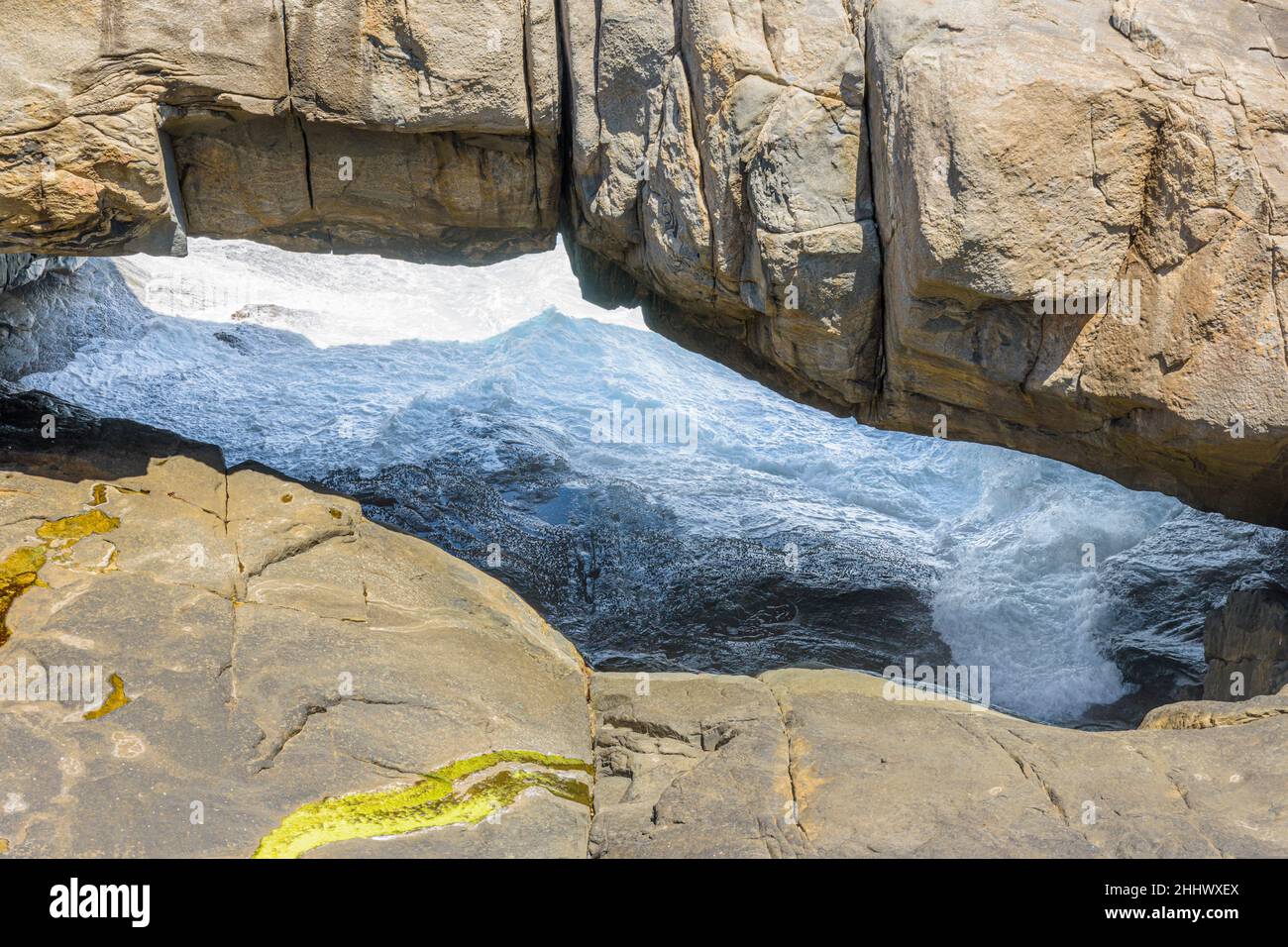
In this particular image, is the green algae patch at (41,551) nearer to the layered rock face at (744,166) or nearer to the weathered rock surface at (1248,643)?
the layered rock face at (744,166)

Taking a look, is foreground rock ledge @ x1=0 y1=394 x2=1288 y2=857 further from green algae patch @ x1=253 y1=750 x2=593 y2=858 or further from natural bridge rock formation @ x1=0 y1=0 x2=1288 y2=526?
natural bridge rock formation @ x1=0 y1=0 x2=1288 y2=526

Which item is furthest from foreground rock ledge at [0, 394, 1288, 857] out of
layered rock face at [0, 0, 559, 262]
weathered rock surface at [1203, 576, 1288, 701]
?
layered rock face at [0, 0, 559, 262]

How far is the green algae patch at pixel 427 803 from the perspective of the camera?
14.9 feet

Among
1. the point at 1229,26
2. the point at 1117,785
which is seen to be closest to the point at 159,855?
the point at 1117,785

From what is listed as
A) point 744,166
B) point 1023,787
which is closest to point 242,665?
point 1023,787

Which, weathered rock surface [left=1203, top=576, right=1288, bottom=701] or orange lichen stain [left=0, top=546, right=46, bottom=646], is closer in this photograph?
orange lichen stain [left=0, top=546, right=46, bottom=646]

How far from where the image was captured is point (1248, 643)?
288 inches

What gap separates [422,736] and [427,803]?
46cm

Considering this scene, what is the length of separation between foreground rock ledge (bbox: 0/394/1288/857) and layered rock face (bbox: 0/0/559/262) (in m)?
1.72

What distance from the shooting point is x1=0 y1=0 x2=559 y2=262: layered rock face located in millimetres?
5930

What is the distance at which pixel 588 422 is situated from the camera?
41.6ft

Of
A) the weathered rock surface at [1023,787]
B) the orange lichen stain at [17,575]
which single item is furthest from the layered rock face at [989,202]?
the orange lichen stain at [17,575]

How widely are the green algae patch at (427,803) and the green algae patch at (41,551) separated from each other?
75.8 inches

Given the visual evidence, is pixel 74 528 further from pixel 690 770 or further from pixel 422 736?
pixel 690 770
